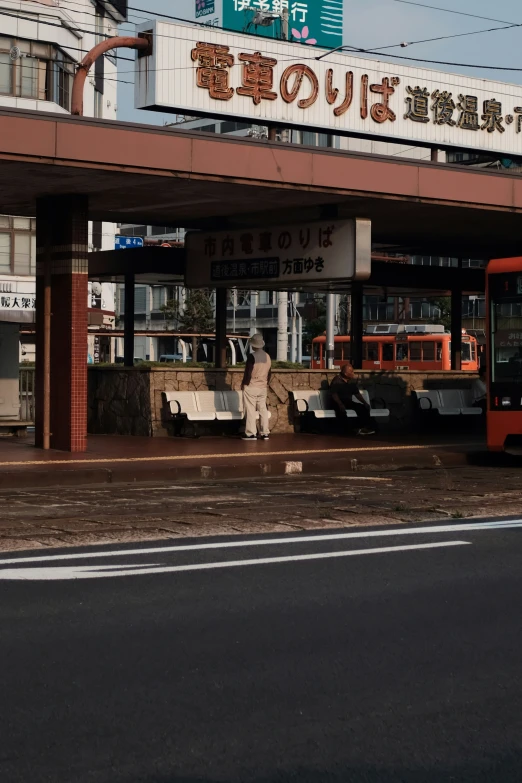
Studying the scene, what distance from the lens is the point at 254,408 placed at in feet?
69.7

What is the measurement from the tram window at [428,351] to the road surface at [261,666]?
142ft

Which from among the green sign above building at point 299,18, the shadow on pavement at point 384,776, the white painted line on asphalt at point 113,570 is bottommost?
the shadow on pavement at point 384,776

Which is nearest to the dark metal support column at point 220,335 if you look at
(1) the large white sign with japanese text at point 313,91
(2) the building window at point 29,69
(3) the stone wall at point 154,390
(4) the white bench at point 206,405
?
(3) the stone wall at point 154,390

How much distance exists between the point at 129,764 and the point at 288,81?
1897 centimetres

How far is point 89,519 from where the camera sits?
1104 centimetres

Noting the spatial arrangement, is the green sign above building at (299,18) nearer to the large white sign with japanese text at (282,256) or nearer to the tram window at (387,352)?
the tram window at (387,352)

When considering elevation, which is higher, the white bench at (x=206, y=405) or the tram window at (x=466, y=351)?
the tram window at (x=466, y=351)

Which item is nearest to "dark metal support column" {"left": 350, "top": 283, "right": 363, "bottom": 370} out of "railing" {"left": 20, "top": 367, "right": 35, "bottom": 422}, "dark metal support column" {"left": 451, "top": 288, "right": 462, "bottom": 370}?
"dark metal support column" {"left": 451, "top": 288, "right": 462, "bottom": 370}

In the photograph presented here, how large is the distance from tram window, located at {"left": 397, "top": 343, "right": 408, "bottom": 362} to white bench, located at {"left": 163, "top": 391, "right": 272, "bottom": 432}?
99.2 ft

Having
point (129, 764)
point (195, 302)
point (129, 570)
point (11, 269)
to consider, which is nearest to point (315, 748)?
point (129, 764)

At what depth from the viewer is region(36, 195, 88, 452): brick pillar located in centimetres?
1830

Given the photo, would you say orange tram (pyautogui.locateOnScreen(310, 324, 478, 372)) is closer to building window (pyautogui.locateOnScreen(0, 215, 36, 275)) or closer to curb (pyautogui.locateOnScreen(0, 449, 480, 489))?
building window (pyautogui.locateOnScreen(0, 215, 36, 275))

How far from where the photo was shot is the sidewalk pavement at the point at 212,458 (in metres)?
15.7

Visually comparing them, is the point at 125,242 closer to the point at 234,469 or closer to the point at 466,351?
the point at 466,351
